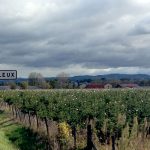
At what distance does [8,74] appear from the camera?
45.9 feet

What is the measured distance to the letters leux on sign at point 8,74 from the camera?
13.7 metres

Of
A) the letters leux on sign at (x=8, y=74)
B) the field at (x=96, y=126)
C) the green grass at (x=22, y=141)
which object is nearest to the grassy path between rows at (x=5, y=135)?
the green grass at (x=22, y=141)

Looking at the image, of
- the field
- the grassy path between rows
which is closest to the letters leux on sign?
the field

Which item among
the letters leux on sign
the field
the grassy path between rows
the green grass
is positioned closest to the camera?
the letters leux on sign

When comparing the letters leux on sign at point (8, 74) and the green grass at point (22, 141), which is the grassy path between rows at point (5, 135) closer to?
the green grass at point (22, 141)

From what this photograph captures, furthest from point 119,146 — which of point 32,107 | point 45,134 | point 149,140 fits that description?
point 32,107

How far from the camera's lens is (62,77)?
529 ft

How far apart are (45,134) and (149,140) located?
6273 mm

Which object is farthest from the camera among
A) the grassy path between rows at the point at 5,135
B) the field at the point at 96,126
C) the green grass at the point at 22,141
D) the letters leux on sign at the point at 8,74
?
the green grass at the point at 22,141

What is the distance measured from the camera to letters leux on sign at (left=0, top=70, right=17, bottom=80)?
45.1 feet

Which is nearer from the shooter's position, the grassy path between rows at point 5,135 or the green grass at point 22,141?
the grassy path between rows at point 5,135

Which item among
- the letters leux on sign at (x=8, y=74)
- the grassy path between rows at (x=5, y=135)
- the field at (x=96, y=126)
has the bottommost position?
the grassy path between rows at (x=5, y=135)

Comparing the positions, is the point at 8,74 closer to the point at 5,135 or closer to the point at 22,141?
the point at 22,141

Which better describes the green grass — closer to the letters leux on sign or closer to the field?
the field
